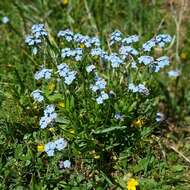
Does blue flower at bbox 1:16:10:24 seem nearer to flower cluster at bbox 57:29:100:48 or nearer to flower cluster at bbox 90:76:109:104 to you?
flower cluster at bbox 57:29:100:48

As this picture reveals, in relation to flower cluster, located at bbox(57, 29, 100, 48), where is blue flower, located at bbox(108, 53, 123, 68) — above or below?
below

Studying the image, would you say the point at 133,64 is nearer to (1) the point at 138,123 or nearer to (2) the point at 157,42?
(2) the point at 157,42

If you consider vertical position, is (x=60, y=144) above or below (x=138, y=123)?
below

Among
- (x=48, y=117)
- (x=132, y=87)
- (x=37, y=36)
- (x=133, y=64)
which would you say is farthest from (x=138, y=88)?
(x=37, y=36)

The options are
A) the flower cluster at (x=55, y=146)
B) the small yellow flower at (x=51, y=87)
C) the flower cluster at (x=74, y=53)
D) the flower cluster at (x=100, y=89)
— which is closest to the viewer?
the flower cluster at (x=55, y=146)

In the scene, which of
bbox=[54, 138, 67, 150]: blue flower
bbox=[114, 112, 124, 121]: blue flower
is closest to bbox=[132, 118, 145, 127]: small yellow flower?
bbox=[114, 112, 124, 121]: blue flower

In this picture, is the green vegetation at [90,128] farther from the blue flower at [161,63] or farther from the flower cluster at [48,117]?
the blue flower at [161,63]

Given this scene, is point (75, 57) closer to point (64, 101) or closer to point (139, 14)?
point (64, 101)

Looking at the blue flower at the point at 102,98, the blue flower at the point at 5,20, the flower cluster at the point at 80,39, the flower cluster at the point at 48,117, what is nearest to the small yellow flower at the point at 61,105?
the flower cluster at the point at 48,117
